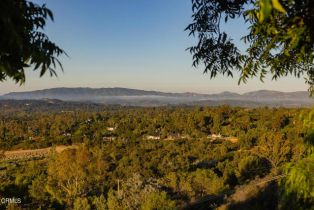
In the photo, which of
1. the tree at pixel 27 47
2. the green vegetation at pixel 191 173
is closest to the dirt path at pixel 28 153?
the green vegetation at pixel 191 173

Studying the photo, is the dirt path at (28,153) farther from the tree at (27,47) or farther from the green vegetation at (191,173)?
the tree at (27,47)

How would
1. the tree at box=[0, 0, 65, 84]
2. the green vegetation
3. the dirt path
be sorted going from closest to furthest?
the tree at box=[0, 0, 65, 84] → the green vegetation → the dirt path

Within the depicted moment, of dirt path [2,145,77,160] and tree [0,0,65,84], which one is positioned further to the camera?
dirt path [2,145,77,160]

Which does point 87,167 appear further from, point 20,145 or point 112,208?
point 20,145

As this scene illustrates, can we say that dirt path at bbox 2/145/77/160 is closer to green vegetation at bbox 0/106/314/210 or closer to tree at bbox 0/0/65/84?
green vegetation at bbox 0/106/314/210

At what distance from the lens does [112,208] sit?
23250 mm

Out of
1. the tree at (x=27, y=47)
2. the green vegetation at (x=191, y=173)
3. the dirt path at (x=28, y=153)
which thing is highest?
the tree at (x=27, y=47)

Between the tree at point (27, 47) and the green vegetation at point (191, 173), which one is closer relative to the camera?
the tree at point (27, 47)

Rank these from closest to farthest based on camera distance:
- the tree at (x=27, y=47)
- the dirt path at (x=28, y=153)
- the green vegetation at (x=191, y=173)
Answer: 1. the tree at (x=27, y=47)
2. the green vegetation at (x=191, y=173)
3. the dirt path at (x=28, y=153)

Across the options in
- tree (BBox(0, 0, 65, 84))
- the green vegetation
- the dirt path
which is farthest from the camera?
the dirt path

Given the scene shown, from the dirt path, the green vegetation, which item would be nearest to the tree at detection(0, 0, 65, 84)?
the green vegetation

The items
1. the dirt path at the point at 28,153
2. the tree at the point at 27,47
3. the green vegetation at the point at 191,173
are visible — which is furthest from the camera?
the dirt path at the point at 28,153

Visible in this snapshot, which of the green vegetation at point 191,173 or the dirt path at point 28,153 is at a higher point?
the green vegetation at point 191,173

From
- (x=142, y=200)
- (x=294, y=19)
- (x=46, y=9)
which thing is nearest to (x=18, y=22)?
Result: (x=46, y=9)
